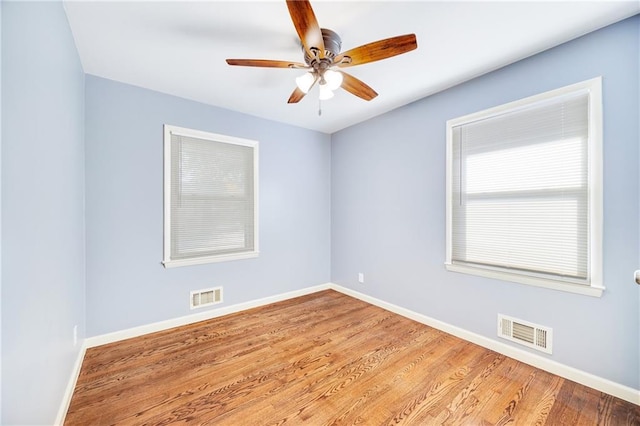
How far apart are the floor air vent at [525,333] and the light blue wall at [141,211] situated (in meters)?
2.58

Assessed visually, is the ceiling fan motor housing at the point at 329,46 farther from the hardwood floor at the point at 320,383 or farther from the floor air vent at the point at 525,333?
the floor air vent at the point at 525,333

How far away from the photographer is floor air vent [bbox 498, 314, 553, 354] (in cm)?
204

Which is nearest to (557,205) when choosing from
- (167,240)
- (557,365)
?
(557,365)

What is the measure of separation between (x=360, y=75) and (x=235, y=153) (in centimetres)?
172

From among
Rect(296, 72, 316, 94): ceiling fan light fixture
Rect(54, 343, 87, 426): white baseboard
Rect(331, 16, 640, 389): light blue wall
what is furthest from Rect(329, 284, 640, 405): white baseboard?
Rect(54, 343, 87, 426): white baseboard

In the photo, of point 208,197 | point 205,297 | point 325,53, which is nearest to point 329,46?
point 325,53

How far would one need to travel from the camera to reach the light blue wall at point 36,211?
0.96 meters

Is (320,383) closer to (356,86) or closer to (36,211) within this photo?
(36,211)

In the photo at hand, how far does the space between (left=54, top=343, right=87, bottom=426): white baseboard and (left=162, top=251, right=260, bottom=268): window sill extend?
93cm

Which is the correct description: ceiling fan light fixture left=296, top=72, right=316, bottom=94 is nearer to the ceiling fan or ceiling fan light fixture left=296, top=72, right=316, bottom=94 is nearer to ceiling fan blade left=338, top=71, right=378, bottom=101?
the ceiling fan

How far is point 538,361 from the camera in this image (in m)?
2.06

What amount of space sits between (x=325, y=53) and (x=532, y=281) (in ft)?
7.71

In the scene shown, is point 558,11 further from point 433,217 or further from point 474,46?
point 433,217

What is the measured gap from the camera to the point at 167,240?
2.74 metres
